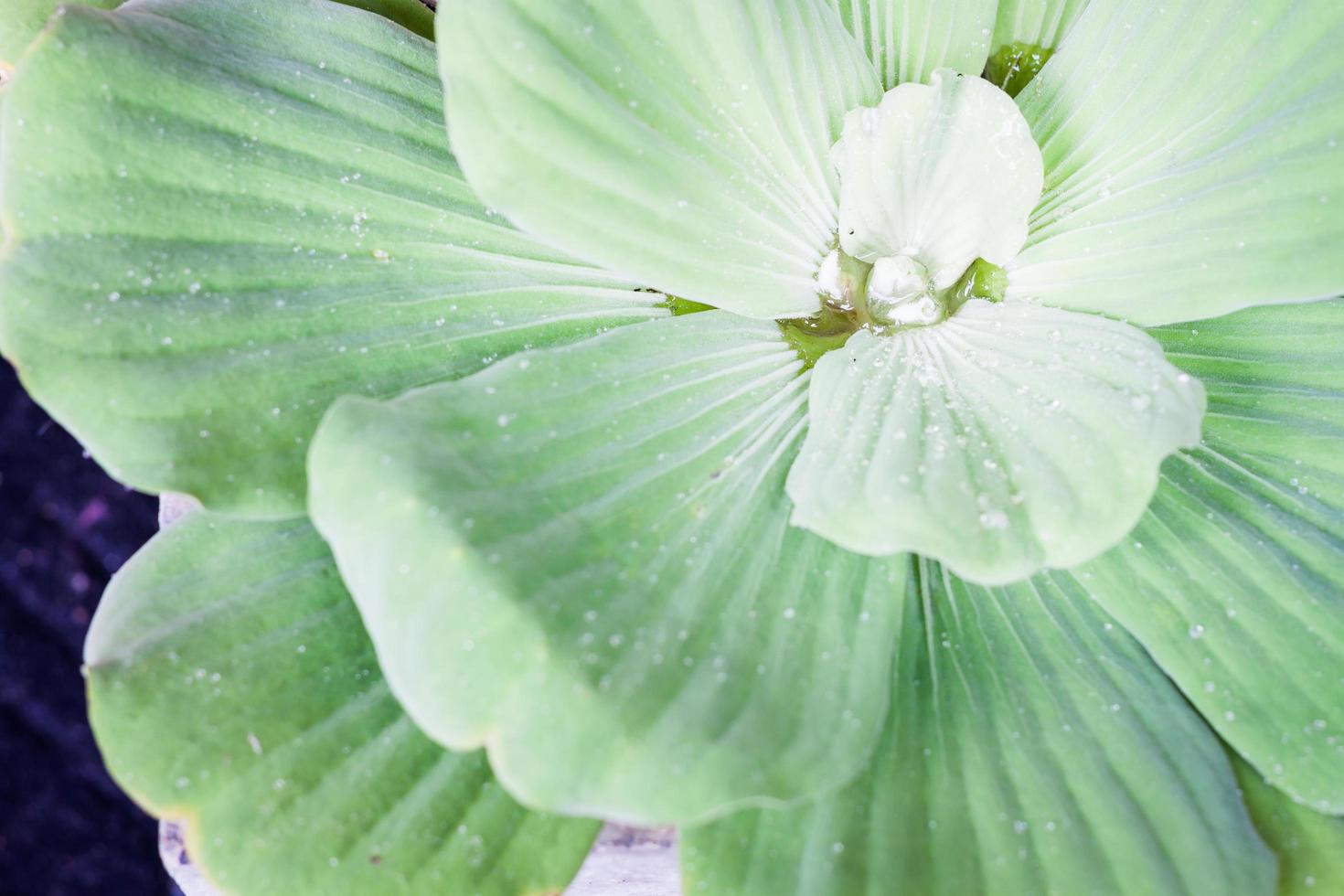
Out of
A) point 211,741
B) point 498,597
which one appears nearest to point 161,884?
point 211,741

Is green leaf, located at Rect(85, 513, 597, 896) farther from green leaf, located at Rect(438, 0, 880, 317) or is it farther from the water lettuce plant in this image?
green leaf, located at Rect(438, 0, 880, 317)

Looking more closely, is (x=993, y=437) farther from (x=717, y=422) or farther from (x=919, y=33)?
(x=919, y=33)

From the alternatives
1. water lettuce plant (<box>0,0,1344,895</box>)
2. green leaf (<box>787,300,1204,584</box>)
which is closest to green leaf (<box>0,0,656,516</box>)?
water lettuce plant (<box>0,0,1344,895</box>)

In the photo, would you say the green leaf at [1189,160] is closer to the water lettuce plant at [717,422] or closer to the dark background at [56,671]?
the water lettuce plant at [717,422]

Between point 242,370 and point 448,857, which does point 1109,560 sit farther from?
point 242,370

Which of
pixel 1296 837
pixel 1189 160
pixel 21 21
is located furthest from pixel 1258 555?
pixel 21 21

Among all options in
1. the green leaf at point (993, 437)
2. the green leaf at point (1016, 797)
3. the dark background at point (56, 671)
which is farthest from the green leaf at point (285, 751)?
the dark background at point (56, 671)

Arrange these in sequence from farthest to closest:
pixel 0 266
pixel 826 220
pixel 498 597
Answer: pixel 826 220
pixel 0 266
pixel 498 597

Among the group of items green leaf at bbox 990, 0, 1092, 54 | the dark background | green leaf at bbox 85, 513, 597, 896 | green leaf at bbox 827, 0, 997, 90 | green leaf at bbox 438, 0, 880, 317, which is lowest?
the dark background
